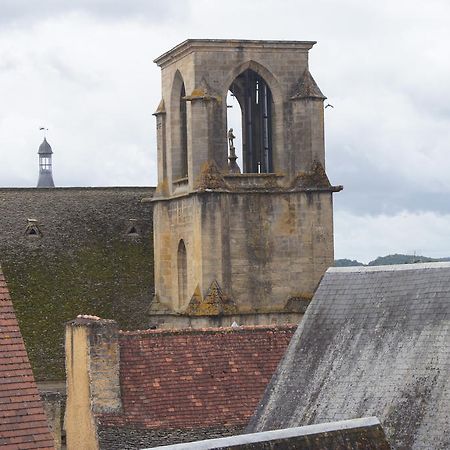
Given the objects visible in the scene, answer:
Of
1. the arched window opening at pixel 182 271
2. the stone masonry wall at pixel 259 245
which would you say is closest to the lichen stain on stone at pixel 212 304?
the stone masonry wall at pixel 259 245

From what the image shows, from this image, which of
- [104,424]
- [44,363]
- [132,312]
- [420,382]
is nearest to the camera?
[420,382]

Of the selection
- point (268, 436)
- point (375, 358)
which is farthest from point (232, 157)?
point (268, 436)

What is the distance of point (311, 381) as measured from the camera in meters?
29.7

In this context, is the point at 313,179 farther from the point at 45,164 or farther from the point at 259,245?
the point at 45,164

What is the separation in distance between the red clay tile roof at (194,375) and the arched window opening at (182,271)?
13359 mm

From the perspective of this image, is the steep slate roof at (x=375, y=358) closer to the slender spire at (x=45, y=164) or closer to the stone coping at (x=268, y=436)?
the stone coping at (x=268, y=436)

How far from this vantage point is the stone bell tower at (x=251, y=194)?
151 ft

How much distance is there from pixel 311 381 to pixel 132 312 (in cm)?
1863

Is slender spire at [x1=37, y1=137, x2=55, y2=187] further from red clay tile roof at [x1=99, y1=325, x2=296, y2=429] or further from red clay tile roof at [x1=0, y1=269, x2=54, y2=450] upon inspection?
red clay tile roof at [x1=0, y1=269, x2=54, y2=450]

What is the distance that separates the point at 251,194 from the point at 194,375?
46.8ft

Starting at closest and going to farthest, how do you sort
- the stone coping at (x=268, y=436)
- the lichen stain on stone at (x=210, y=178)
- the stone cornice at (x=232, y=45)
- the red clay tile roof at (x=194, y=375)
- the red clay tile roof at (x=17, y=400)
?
the red clay tile roof at (x=17, y=400)
the stone coping at (x=268, y=436)
the red clay tile roof at (x=194, y=375)
the lichen stain on stone at (x=210, y=178)
the stone cornice at (x=232, y=45)

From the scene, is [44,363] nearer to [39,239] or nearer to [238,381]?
[39,239]

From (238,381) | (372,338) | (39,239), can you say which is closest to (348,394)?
(372,338)

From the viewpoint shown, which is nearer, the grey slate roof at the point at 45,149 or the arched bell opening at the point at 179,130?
the arched bell opening at the point at 179,130
